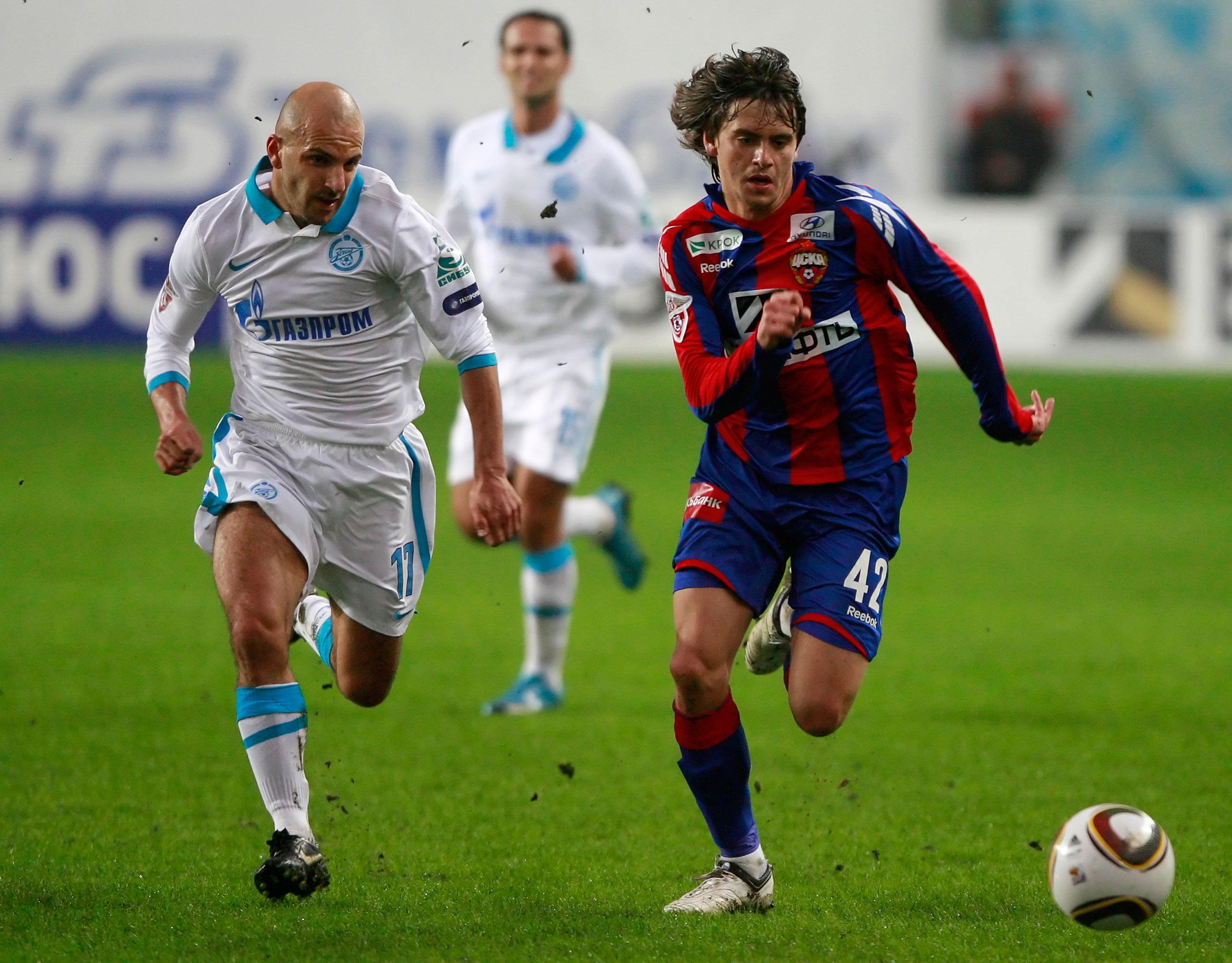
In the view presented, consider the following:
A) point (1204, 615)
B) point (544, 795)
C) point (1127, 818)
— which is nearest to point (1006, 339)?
point (1204, 615)

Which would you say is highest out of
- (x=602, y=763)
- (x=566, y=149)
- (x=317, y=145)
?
(x=566, y=149)

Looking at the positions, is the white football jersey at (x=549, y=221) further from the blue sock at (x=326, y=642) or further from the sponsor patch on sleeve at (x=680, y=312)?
the sponsor patch on sleeve at (x=680, y=312)

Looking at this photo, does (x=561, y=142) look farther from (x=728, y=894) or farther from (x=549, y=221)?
(x=728, y=894)

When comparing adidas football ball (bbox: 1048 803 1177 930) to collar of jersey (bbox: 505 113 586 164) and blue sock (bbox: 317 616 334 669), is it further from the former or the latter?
collar of jersey (bbox: 505 113 586 164)

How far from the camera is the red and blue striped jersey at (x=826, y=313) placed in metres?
4.42

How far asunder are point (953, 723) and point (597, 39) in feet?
59.7

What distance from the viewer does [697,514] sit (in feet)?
14.8

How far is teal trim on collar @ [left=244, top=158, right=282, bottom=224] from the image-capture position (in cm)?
449

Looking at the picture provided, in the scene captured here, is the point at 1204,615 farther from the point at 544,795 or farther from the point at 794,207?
the point at 794,207

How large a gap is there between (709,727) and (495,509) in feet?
2.63

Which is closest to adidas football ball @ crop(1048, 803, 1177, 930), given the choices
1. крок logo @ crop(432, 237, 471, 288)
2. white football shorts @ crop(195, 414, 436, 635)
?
white football shorts @ crop(195, 414, 436, 635)

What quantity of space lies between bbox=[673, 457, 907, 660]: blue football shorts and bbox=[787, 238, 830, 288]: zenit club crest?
51 cm

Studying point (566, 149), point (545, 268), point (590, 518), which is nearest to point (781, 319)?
point (545, 268)

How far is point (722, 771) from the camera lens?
430 cm
